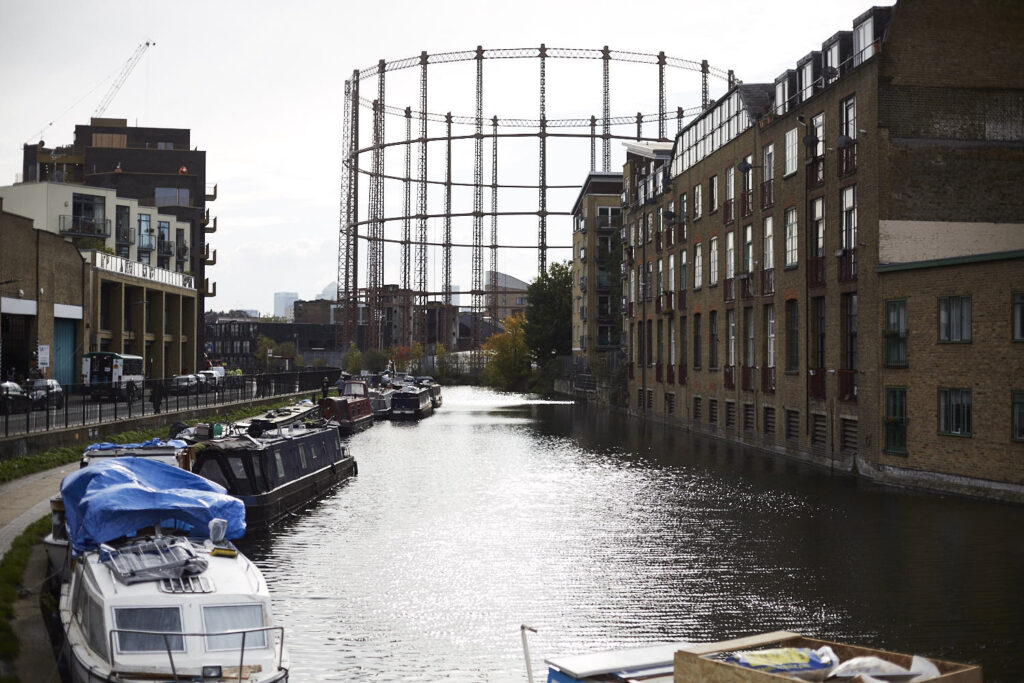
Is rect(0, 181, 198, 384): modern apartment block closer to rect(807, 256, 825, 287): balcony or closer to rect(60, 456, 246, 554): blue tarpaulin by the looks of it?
rect(807, 256, 825, 287): balcony

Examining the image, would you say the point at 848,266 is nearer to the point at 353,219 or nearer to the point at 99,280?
the point at 99,280

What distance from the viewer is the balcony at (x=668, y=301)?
58688mm

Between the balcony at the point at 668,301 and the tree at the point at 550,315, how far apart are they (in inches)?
1988

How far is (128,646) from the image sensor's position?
12.3 meters

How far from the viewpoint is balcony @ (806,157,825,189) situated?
37.2m

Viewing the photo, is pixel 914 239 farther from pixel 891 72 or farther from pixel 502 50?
pixel 502 50

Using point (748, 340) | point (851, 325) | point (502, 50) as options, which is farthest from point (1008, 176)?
point (502, 50)

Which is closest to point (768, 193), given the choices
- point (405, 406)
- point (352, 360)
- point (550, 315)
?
point (405, 406)

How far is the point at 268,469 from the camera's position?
27.4m

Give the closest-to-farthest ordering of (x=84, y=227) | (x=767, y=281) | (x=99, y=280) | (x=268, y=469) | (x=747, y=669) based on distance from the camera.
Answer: (x=747, y=669), (x=268, y=469), (x=767, y=281), (x=99, y=280), (x=84, y=227)

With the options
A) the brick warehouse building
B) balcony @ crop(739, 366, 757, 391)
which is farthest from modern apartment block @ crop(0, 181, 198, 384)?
the brick warehouse building

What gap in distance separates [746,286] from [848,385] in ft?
37.8

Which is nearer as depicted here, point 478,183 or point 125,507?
point 125,507

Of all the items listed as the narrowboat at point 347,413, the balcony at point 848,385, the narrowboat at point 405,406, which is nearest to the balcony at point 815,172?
the balcony at point 848,385
